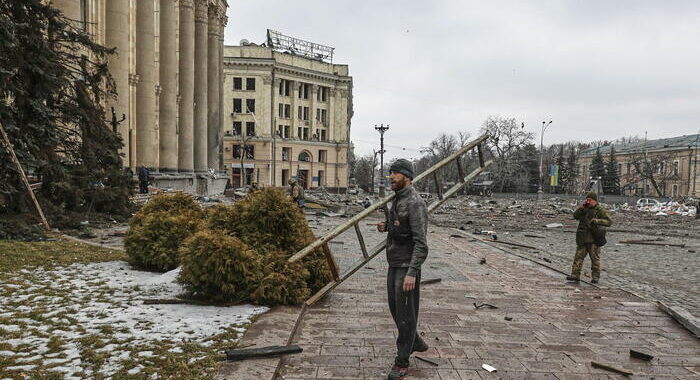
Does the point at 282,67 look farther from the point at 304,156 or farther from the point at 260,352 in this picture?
the point at 260,352

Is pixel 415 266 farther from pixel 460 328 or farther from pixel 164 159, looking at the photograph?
pixel 164 159

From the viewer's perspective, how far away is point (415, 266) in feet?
13.4

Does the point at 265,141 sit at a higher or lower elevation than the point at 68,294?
higher

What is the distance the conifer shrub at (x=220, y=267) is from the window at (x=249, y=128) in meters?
64.0

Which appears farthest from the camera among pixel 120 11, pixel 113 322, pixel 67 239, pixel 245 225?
pixel 120 11

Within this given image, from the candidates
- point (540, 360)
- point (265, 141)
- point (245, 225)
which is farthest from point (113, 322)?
point (265, 141)

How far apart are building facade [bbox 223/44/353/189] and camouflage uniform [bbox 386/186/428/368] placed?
5942 centimetres

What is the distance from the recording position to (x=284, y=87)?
70.5 m

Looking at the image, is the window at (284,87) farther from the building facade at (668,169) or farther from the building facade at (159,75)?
Result: the building facade at (668,169)

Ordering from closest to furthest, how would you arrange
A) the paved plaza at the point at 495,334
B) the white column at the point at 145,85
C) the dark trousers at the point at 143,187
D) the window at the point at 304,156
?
1. the paved plaza at the point at 495,334
2. the dark trousers at the point at 143,187
3. the white column at the point at 145,85
4. the window at the point at 304,156

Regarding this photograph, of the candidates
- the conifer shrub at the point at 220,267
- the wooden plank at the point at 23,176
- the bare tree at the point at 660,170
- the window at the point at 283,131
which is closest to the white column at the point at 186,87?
the wooden plank at the point at 23,176

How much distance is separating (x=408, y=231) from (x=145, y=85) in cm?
2591

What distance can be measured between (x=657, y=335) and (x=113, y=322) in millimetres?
6170

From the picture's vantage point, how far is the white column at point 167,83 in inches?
1133
